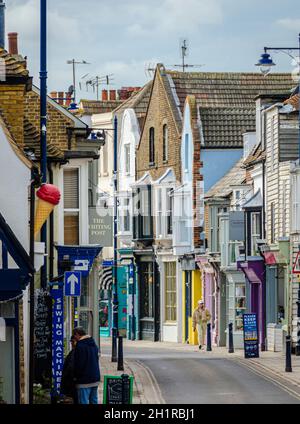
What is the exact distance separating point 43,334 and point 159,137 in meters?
40.2

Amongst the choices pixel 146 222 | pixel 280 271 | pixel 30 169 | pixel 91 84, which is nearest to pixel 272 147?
pixel 280 271

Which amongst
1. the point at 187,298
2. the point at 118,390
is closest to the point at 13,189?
the point at 118,390

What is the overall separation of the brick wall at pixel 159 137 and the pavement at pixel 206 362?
34.8 ft

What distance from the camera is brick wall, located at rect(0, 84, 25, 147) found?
3184cm

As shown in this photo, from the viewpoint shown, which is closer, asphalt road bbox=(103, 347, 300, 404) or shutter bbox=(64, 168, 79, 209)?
asphalt road bbox=(103, 347, 300, 404)

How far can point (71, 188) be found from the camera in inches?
1634

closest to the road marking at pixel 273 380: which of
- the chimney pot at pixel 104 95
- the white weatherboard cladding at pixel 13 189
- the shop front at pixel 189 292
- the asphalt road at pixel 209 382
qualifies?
the asphalt road at pixel 209 382

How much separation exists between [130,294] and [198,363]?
1138 inches

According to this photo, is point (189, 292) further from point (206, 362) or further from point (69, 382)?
point (69, 382)

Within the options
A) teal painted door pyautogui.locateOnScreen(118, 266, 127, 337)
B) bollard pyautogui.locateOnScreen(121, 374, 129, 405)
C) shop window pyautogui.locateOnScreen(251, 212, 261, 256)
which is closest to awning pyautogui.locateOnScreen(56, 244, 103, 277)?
bollard pyautogui.locateOnScreen(121, 374, 129, 405)

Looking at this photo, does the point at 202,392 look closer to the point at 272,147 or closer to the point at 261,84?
the point at 272,147

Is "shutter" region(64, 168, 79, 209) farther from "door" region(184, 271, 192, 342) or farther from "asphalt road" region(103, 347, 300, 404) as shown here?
"door" region(184, 271, 192, 342)

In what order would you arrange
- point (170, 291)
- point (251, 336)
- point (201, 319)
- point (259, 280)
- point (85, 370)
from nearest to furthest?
1. point (85, 370)
2. point (251, 336)
3. point (259, 280)
4. point (201, 319)
5. point (170, 291)

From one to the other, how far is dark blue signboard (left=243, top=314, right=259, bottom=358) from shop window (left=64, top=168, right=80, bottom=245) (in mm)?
8039
